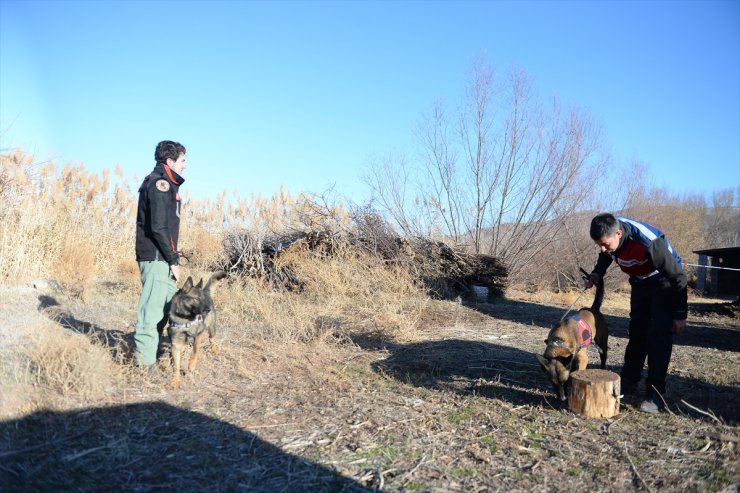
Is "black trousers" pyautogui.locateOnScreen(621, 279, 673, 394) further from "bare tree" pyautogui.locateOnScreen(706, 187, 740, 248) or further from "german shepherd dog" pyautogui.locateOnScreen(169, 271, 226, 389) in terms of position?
"bare tree" pyautogui.locateOnScreen(706, 187, 740, 248)

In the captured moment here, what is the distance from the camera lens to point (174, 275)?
470cm

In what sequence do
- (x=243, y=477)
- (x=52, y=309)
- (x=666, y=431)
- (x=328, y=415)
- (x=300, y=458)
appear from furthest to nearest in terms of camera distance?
(x=52, y=309) → (x=328, y=415) → (x=666, y=431) → (x=300, y=458) → (x=243, y=477)

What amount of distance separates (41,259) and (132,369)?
6132mm

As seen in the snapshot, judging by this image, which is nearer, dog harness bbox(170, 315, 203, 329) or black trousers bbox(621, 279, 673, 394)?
black trousers bbox(621, 279, 673, 394)

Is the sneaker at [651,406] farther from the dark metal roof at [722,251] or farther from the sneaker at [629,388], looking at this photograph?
the dark metal roof at [722,251]

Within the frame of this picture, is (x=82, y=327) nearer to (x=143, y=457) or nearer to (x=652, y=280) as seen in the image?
(x=143, y=457)

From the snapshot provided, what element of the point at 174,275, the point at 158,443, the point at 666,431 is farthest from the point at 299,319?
the point at 666,431

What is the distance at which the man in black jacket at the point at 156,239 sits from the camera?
4.47 m

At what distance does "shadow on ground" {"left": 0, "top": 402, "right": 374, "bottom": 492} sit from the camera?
2.91 metres

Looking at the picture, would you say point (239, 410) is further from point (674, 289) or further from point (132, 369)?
point (674, 289)

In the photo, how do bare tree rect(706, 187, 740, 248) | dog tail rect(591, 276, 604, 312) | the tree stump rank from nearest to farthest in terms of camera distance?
the tree stump
dog tail rect(591, 276, 604, 312)
bare tree rect(706, 187, 740, 248)

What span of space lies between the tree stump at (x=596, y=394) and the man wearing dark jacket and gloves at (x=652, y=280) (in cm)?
37

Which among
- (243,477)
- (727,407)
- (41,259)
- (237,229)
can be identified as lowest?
(243,477)

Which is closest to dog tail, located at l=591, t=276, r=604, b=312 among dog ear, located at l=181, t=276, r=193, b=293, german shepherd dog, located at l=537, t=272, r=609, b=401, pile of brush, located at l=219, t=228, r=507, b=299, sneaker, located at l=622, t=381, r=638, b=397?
german shepherd dog, located at l=537, t=272, r=609, b=401
